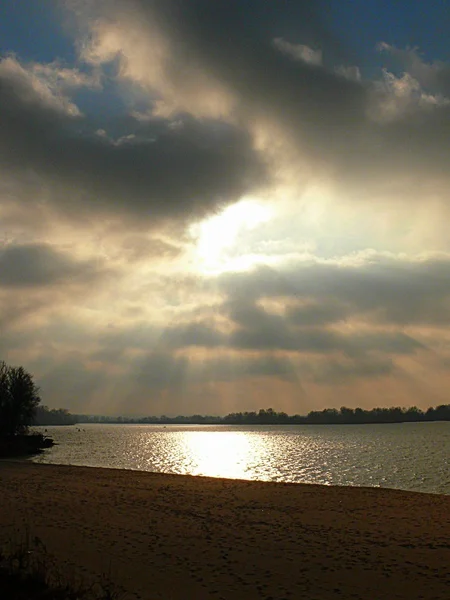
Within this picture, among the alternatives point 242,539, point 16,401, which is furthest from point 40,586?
point 16,401

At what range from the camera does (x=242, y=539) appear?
1914cm

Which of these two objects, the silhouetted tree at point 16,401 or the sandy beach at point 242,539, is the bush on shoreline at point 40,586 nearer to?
the sandy beach at point 242,539

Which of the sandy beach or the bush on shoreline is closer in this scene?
the bush on shoreline

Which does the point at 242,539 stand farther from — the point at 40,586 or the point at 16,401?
the point at 16,401

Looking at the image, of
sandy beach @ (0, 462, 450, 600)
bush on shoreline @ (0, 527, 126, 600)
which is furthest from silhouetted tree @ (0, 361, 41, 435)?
bush on shoreline @ (0, 527, 126, 600)

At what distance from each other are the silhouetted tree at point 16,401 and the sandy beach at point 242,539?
180ft

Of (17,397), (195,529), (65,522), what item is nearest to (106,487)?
(65,522)

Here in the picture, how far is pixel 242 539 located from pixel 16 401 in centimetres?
7463

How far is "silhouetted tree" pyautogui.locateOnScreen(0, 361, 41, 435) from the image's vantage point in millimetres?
82438

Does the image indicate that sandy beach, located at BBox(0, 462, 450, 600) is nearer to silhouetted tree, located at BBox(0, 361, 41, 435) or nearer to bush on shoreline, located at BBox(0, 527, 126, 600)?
bush on shoreline, located at BBox(0, 527, 126, 600)

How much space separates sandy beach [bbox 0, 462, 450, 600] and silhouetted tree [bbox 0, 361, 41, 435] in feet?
180

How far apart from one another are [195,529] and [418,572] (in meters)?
9.75

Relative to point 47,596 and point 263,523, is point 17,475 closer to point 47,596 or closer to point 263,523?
point 263,523

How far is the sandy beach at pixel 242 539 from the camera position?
13828 millimetres
